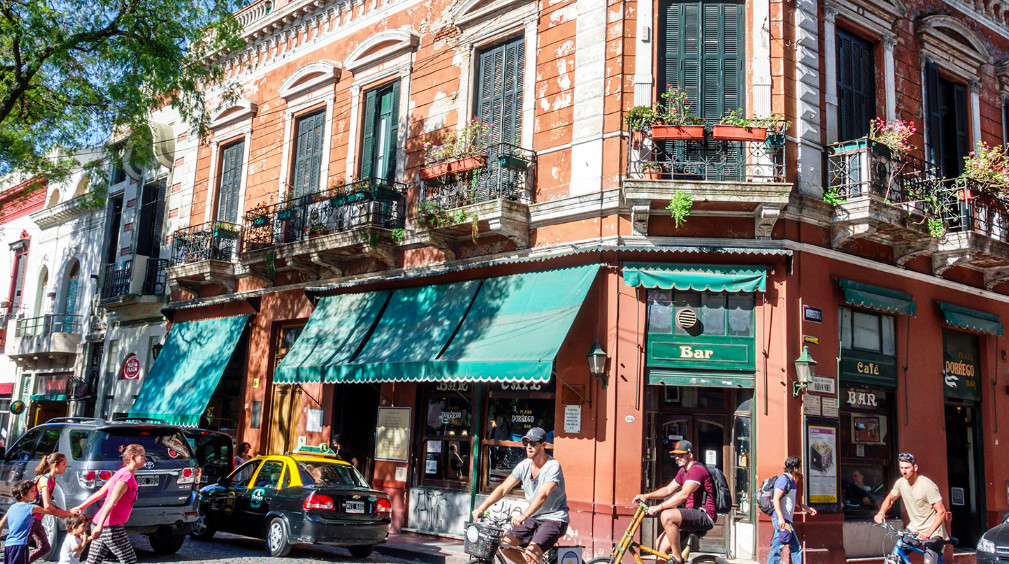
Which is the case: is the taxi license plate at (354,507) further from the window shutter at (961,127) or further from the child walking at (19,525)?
the window shutter at (961,127)

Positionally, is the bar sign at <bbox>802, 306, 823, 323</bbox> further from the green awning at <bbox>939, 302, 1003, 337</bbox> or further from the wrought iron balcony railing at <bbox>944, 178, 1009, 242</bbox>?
the green awning at <bbox>939, 302, 1003, 337</bbox>

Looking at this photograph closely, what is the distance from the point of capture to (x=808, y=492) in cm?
1257

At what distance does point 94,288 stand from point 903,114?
73.5 ft

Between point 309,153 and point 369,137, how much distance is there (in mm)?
2160

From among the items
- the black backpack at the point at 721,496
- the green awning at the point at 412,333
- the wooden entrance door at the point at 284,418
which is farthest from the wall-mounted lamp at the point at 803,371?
the wooden entrance door at the point at 284,418

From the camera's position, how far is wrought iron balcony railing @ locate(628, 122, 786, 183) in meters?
12.9

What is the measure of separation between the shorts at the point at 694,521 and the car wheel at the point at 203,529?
831 centimetres

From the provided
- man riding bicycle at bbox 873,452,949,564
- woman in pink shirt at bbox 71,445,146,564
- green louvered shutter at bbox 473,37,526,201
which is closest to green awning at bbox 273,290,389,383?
green louvered shutter at bbox 473,37,526,201

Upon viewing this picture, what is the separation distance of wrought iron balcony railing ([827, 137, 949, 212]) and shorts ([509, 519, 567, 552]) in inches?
316

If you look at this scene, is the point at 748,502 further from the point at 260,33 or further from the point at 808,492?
the point at 260,33

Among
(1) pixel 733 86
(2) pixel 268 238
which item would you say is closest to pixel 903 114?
(1) pixel 733 86

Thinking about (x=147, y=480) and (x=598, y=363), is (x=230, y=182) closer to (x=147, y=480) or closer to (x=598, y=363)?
(x=147, y=480)

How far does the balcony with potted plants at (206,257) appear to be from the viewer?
2005 centimetres

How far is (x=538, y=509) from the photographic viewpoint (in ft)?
26.2
